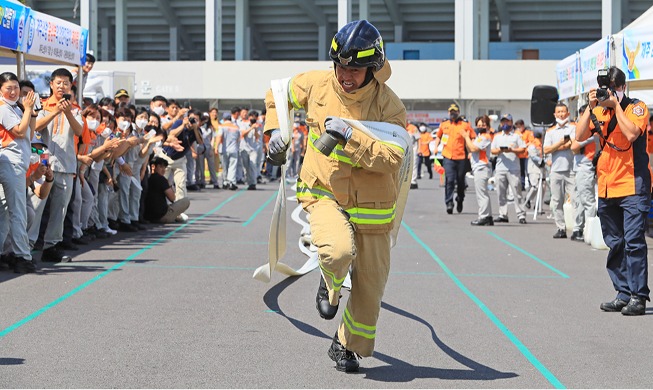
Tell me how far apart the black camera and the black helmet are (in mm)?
3639

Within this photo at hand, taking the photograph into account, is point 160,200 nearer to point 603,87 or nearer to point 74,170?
point 74,170

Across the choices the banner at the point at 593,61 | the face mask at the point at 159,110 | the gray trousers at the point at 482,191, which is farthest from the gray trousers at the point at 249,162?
the banner at the point at 593,61

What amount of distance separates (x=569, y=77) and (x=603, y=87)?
979 cm

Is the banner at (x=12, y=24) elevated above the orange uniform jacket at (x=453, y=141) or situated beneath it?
elevated above

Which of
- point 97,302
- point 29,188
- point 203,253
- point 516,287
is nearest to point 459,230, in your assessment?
point 203,253

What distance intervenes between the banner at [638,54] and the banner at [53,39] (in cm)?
823

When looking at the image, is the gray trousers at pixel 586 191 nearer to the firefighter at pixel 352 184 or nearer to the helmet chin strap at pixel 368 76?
the firefighter at pixel 352 184

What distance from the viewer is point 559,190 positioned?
1692cm

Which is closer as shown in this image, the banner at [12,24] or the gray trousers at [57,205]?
the gray trousers at [57,205]

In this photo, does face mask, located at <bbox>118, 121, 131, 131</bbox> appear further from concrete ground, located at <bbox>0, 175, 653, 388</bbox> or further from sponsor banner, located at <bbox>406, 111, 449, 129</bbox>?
sponsor banner, located at <bbox>406, 111, 449, 129</bbox>

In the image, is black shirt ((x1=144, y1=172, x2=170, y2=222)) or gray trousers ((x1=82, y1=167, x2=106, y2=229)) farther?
black shirt ((x1=144, y1=172, x2=170, y2=222))

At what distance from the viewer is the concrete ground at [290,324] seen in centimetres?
658

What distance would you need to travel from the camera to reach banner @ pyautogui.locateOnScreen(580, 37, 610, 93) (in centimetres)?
1526

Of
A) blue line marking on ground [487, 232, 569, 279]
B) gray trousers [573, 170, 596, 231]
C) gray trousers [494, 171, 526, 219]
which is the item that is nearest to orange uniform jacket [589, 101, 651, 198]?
blue line marking on ground [487, 232, 569, 279]
